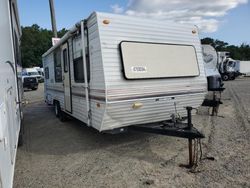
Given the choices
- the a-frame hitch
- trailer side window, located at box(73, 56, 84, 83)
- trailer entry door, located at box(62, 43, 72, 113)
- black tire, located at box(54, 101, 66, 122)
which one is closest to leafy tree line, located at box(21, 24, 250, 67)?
black tire, located at box(54, 101, 66, 122)

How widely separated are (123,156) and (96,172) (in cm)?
85

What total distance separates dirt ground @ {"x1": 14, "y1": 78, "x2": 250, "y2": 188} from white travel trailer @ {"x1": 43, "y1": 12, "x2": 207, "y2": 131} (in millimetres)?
635

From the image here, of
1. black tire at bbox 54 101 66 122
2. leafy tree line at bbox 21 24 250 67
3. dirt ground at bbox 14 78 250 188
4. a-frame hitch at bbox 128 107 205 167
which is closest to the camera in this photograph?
dirt ground at bbox 14 78 250 188

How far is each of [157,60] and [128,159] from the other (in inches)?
80.1

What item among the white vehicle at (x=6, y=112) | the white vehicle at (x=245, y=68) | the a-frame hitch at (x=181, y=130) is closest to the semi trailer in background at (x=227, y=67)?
the white vehicle at (x=245, y=68)

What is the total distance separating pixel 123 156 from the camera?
17.8 feet

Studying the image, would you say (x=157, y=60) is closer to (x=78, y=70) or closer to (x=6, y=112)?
(x=78, y=70)

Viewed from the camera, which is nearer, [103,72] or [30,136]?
[103,72]

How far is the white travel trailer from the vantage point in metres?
5.12

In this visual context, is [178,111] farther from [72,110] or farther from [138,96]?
[72,110]

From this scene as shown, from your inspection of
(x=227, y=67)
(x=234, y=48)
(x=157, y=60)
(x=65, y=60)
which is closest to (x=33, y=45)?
(x=227, y=67)

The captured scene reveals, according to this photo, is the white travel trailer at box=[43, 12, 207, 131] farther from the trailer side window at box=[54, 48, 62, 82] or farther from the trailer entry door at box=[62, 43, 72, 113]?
the trailer side window at box=[54, 48, 62, 82]

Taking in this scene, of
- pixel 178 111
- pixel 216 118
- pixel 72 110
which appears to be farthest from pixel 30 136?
pixel 216 118

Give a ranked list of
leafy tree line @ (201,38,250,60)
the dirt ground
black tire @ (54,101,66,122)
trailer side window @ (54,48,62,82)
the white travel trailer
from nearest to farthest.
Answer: the dirt ground
the white travel trailer
trailer side window @ (54,48,62,82)
black tire @ (54,101,66,122)
leafy tree line @ (201,38,250,60)
